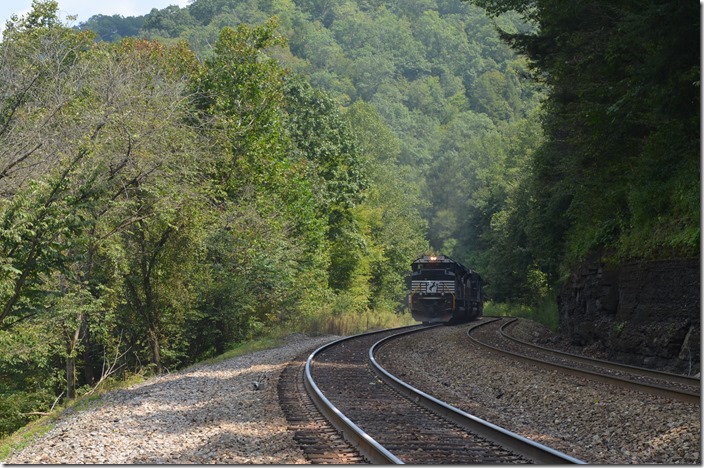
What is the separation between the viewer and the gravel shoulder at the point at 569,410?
9031 mm

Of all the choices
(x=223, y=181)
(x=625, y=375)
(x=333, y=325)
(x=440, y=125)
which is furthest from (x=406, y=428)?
(x=440, y=125)

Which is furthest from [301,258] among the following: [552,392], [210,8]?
[210,8]

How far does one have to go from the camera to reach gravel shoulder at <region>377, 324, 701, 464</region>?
9031 mm

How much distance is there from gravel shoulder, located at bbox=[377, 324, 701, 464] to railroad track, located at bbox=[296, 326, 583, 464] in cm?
66

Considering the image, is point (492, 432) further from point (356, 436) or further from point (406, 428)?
point (356, 436)

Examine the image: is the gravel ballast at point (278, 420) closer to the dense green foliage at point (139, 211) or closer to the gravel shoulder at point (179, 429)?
the gravel shoulder at point (179, 429)

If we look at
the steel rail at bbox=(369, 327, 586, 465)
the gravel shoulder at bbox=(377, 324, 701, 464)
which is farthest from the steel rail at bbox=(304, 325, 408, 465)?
the gravel shoulder at bbox=(377, 324, 701, 464)

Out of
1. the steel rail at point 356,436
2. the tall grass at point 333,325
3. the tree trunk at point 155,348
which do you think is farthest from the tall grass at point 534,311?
the steel rail at point 356,436

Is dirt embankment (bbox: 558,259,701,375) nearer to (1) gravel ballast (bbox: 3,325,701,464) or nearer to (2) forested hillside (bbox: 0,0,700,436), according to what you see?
(2) forested hillside (bbox: 0,0,700,436)

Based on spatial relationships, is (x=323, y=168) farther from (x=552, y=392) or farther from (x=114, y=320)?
(x=552, y=392)

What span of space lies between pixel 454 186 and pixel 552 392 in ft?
380

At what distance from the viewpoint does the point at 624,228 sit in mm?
20906

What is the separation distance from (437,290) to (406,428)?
30354 mm

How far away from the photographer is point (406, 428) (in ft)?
32.6
